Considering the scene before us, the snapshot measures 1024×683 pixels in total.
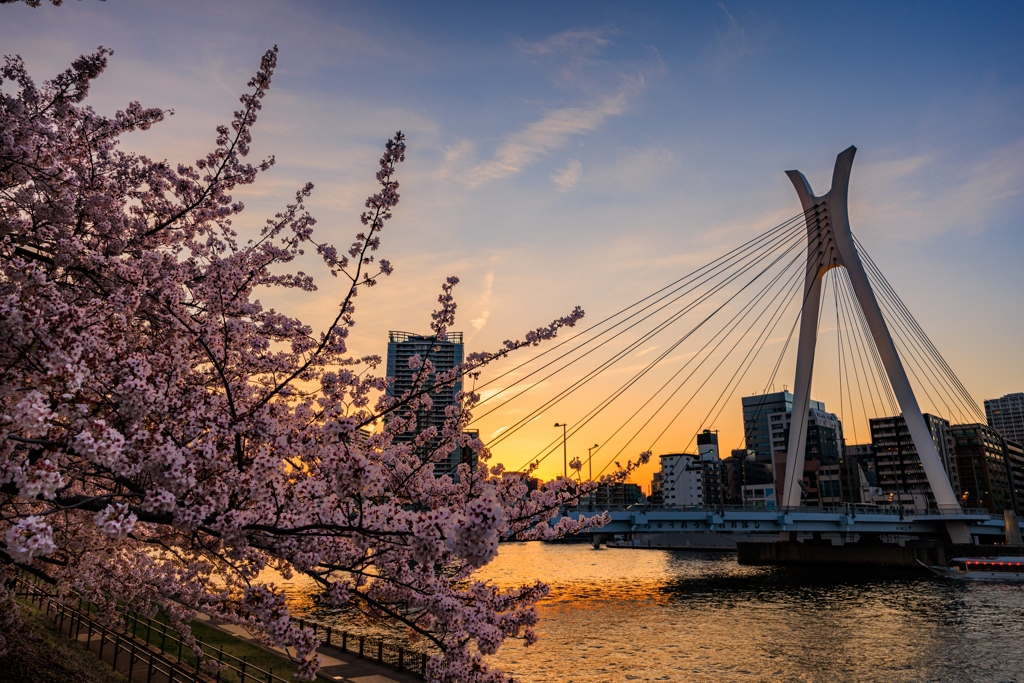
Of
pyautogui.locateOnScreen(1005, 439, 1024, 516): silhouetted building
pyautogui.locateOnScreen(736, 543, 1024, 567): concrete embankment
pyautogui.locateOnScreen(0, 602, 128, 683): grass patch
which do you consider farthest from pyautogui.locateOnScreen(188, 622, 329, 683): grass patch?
pyautogui.locateOnScreen(1005, 439, 1024, 516): silhouetted building

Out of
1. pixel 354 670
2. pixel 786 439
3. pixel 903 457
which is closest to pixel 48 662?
pixel 354 670

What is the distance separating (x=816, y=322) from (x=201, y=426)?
181 ft

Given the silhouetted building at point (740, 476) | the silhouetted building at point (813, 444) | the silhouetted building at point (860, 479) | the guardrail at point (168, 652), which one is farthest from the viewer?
the silhouetted building at point (740, 476)

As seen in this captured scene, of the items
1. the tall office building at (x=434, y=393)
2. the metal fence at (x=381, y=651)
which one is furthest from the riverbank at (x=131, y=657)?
the tall office building at (x=434, y=393)

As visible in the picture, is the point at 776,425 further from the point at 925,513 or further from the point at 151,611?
the point at 151,611

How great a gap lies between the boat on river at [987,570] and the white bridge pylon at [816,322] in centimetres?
801

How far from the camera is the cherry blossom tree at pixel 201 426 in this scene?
16.4 feet

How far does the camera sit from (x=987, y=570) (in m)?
60.2

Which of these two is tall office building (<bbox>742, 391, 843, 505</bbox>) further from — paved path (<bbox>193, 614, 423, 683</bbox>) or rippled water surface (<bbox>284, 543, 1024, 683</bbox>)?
paved path (<bbox>193, 614, 423, 683</bbox>)

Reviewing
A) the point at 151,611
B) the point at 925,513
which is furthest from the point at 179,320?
the point at 925,513

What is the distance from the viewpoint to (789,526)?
5200 cm

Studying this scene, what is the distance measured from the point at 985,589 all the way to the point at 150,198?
67162mm

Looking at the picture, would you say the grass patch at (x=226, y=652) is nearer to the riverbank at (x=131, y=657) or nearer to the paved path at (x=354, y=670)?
the riverbank at (x=131, y=657)

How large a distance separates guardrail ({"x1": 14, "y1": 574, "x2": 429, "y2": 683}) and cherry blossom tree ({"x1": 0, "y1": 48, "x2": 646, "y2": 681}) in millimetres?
6458
